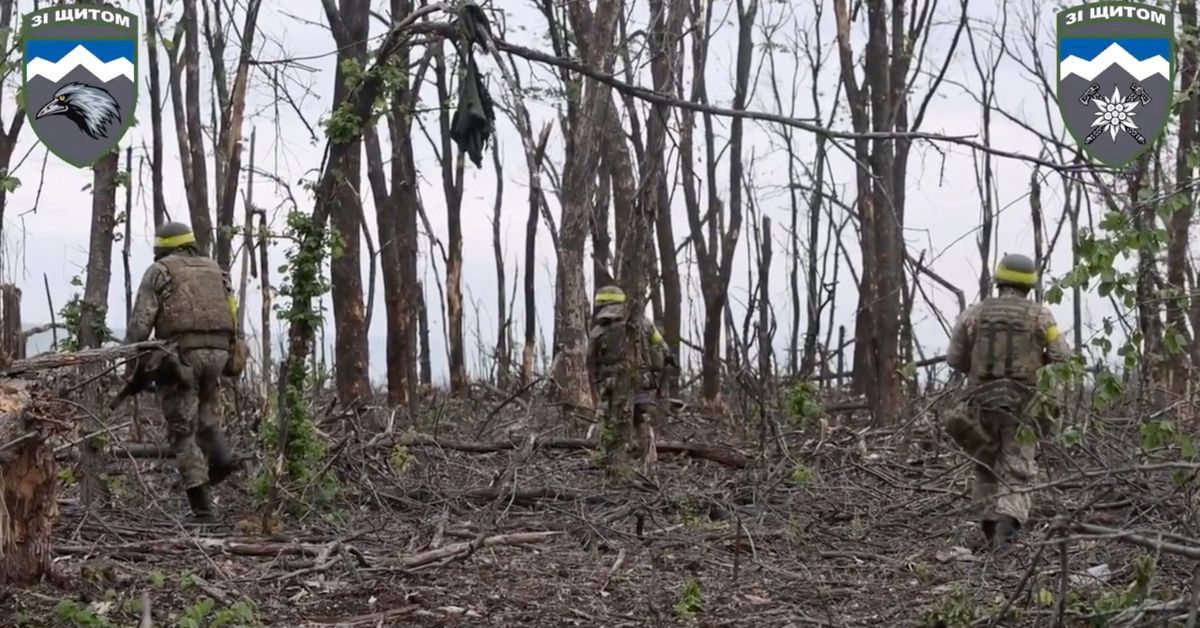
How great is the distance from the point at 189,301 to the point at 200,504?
1310mm

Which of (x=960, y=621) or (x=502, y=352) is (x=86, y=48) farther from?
(x=502, y=352)

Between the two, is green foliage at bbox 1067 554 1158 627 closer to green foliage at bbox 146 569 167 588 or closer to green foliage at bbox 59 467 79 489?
green foliage at bbox 146 569 167 588

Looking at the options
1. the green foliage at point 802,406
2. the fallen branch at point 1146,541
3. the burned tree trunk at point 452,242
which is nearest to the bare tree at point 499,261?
the burned tree trunk at point 452,242

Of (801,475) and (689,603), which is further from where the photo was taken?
(801,475)

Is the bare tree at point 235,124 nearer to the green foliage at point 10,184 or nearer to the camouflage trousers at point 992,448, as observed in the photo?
the green foliage at point 10,184

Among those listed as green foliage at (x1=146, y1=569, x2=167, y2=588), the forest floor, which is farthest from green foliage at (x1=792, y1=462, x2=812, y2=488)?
green foliage at (x1=146, y1=569, x2=167, y2=588)

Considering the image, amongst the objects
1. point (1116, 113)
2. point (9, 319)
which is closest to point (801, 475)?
point (1116, 113)

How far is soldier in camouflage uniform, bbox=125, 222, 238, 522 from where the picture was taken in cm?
984

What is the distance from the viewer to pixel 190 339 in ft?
32.6

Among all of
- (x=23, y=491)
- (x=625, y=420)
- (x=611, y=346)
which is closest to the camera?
(x=23, y=491)

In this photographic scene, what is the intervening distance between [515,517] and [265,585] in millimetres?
2879

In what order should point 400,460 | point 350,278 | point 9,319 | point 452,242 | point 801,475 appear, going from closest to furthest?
1. point 9,319
2. point 400,460
3. point 801,475
4. point 350,278
5. point 452,242

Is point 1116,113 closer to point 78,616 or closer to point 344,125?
point 344,125

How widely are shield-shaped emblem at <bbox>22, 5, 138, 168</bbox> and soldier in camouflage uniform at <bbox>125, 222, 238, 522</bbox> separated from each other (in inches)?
107
